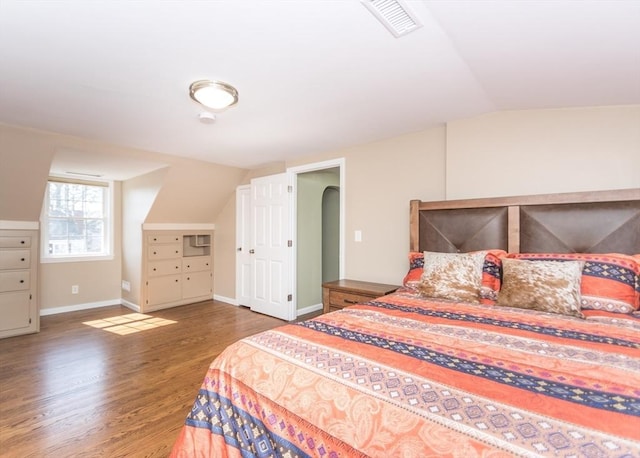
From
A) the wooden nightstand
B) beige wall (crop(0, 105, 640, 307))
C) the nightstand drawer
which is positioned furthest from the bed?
the nightstand drawer

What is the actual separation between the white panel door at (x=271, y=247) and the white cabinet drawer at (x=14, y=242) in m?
2.64

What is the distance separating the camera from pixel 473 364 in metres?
1.10

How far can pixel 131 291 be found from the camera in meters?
4.81

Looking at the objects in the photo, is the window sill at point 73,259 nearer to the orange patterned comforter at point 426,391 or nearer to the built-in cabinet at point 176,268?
the built-in cabinet at point 176,268

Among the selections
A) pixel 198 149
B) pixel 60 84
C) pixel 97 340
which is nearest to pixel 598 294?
pixel 60 84

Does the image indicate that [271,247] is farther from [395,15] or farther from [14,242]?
[395,15]

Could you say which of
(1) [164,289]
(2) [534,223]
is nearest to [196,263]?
(1) [164,289]

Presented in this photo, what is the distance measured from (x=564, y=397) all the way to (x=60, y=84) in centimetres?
306

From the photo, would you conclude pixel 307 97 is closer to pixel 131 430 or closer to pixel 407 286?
pixel 407 286

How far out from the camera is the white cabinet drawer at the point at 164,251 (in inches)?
182

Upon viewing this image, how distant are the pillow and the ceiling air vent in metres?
1.55

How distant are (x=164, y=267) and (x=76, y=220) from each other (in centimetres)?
153

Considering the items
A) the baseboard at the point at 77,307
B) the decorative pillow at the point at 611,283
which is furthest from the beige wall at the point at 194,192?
the decorative pillow at the point at 611,283

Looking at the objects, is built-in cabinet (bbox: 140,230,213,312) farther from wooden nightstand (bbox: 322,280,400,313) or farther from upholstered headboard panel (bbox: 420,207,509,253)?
upholstered headboard panel (bbox: 420,207,509,253)
